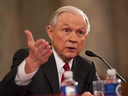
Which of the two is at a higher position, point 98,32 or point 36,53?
point 36,53

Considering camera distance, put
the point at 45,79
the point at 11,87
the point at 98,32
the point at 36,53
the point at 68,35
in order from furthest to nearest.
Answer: the point at 98,32, the point at 68,35, the point at 45,79, the point at 11,87, the point at 36,53

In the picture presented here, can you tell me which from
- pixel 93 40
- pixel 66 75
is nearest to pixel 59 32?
pixel 66 75

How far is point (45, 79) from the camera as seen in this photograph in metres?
1.63

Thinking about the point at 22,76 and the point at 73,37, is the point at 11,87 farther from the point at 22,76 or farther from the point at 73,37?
the point at 73,37

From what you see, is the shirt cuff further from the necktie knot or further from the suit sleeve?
the necktie knot

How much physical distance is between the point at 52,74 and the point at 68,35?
1.21 ft

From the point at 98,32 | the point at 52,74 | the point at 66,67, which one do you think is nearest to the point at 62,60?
the point at 66,67

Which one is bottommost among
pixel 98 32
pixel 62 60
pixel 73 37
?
pixel 98 32

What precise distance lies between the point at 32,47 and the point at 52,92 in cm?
56

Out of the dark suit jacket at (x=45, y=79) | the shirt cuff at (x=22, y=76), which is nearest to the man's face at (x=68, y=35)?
the dark suit jacket at (x=45, y=79)

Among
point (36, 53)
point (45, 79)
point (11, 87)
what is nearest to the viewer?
point (36, 53)

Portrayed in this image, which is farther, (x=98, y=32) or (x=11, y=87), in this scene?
(x=98, y=32)

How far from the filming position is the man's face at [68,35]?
1.74 metres

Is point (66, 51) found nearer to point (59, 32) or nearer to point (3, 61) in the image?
point (59, 32)
